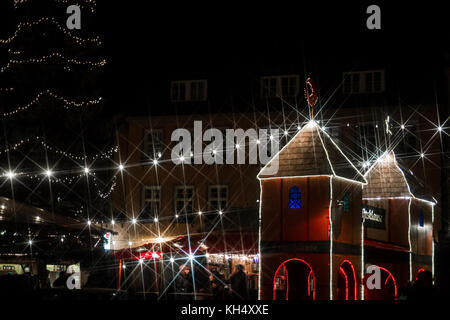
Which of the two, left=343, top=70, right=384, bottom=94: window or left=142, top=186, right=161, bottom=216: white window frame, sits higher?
left=343, top=70, right=384, bottom=94: window

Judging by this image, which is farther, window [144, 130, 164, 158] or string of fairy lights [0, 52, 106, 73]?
window [144, 130, 164, 158]

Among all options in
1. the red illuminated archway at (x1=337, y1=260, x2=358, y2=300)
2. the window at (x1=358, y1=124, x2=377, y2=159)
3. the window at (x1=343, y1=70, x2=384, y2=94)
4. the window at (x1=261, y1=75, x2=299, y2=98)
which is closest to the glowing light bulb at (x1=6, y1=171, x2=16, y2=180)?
the red illuminated archway at (x1=337, y1=260, x2=358, y2=300)

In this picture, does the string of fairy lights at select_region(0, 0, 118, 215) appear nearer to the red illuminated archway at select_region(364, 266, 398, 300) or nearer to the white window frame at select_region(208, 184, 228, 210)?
the white window frame at select_region(208, 184, 228, 210)

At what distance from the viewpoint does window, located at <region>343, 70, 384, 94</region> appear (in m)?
32.6

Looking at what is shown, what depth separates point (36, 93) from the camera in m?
27.1

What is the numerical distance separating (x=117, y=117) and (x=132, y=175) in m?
6.06

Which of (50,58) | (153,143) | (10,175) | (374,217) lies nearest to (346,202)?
(374,217)

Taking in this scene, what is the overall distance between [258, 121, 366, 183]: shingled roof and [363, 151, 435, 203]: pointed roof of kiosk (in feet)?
17.6

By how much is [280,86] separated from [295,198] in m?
15.8

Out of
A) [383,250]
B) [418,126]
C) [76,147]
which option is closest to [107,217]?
[76,147]

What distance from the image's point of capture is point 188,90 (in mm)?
35562

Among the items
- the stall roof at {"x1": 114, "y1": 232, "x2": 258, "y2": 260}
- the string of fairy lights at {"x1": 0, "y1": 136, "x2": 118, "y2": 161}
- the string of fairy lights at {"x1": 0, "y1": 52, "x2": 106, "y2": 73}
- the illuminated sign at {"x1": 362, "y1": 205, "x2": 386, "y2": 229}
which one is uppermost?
the string of fairy lights at {"x1": 0, "y1": 52, "x2": 106, "y2": 73}

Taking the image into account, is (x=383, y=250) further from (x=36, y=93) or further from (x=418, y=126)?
(x=36, y=93)

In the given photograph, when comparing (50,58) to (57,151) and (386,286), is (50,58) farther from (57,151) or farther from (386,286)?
(386,286)
